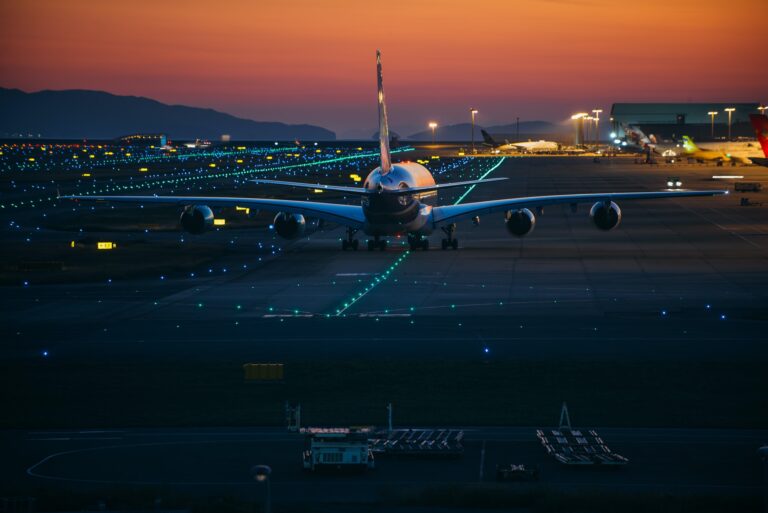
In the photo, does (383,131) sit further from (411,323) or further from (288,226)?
(411,323)

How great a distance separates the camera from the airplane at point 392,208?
6625cm

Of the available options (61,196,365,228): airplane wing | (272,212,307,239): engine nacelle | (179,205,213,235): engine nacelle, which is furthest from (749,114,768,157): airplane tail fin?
(179,205,213,235): engine nacelle

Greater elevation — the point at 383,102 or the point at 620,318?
the point at 383,102

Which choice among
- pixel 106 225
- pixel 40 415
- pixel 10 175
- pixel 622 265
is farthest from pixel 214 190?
pixel 40 415

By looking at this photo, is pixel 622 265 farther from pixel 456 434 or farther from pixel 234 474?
pixel 234 474

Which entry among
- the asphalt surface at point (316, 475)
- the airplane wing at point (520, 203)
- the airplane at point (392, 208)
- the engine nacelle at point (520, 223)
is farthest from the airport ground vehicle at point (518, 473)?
the engine nacelle at point (520, 223)

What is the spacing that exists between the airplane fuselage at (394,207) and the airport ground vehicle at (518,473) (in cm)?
4002

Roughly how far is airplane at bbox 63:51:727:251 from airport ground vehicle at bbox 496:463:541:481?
3948 centimetres

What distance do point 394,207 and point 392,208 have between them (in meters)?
0.13

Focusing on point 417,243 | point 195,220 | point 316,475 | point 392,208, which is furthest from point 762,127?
point 316,475

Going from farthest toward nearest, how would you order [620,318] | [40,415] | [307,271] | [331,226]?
1. [331,226]
2. [307,271]
3. [620,318]
4. [40,415]

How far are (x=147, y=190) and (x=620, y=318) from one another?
9555 cm

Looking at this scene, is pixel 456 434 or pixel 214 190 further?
pixel 214 190

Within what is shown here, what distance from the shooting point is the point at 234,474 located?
2658cm
